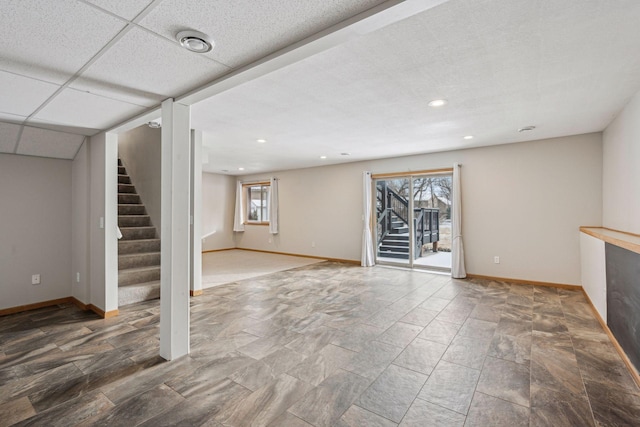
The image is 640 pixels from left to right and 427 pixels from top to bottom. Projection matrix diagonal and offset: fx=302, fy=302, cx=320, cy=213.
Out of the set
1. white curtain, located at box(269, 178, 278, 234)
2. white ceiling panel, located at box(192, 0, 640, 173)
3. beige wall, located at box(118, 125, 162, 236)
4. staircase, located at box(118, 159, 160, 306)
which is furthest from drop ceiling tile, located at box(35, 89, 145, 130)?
white curtain, located at box(269, 178, 278, 234)

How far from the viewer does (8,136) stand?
327 cm

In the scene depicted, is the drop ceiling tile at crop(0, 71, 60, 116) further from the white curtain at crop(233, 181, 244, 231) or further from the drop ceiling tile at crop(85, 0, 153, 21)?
the white curtain at crop(233, 181, 244, 231)

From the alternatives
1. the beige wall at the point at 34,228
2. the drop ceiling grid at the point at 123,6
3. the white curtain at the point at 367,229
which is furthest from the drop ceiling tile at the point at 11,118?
the white curtain at the point at 367,229

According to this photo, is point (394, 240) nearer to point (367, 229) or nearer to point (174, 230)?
point (367, 229)

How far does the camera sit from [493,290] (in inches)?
178

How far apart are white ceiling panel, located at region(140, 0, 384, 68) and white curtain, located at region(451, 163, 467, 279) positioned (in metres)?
4.58

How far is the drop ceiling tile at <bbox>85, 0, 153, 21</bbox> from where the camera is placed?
4.36ft

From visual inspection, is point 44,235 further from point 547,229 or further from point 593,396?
point 547,229

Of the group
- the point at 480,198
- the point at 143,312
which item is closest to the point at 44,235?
the point at 143,312

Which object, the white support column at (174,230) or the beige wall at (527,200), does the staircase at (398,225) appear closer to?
the beige wall at (527,200)

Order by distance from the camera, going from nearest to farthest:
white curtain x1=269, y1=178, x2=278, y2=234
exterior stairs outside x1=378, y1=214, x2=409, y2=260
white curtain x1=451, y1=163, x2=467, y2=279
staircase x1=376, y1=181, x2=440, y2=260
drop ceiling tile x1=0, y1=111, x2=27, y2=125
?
drop ceiling tile x1=0, y1=111, x2=27, y2=125
white curtain x1=451, y1=163, x2=467, y2=279
staircase x1=376, y1=181, x2=440, y2=260
exterior stairs outside x1=378, y1=214, x2=409, y2=260
white curtain x1=269, y1=178, x2=278, y2=234

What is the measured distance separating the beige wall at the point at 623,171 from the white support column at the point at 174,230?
163 inches

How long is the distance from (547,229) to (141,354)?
221 inches

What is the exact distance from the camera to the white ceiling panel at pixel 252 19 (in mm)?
1364
